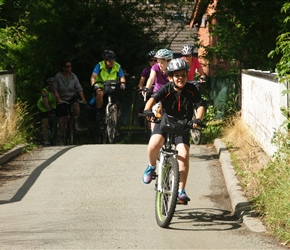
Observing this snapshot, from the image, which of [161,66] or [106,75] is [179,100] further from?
[106,75]

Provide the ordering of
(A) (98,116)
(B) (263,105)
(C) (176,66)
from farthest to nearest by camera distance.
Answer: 1. (A) (98,116)
2. (B) (263,105)
3. (C) (176,66)

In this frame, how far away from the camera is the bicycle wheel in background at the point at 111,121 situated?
18375 millimetres

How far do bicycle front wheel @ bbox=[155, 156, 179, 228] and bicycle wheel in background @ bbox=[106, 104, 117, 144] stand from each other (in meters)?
8.77

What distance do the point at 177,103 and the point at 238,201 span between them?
1331 mm

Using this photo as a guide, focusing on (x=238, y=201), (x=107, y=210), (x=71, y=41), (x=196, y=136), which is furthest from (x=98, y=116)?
(x=238, y=201)

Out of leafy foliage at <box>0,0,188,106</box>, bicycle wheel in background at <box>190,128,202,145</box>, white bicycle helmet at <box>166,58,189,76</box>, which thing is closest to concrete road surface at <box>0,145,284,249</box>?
white bicycle helmet at <box>166,58,189,76</box>

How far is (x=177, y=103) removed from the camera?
32.4 feet

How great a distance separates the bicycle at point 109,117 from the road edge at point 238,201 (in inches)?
173

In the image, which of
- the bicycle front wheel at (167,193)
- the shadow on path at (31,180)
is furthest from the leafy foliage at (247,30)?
the bicycle front wheel at (167,193)

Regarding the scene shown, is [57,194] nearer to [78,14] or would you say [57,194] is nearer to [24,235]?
[24,235]

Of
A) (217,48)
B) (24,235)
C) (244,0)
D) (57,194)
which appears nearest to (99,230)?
(24,235)

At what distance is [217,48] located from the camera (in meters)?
23.0

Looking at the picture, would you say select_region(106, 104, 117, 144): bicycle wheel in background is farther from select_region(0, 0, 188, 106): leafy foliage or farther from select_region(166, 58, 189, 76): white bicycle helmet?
select_region(166, 58, 189, 76): white bicycle helmet

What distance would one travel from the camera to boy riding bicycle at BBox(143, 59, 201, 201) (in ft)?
31.7
